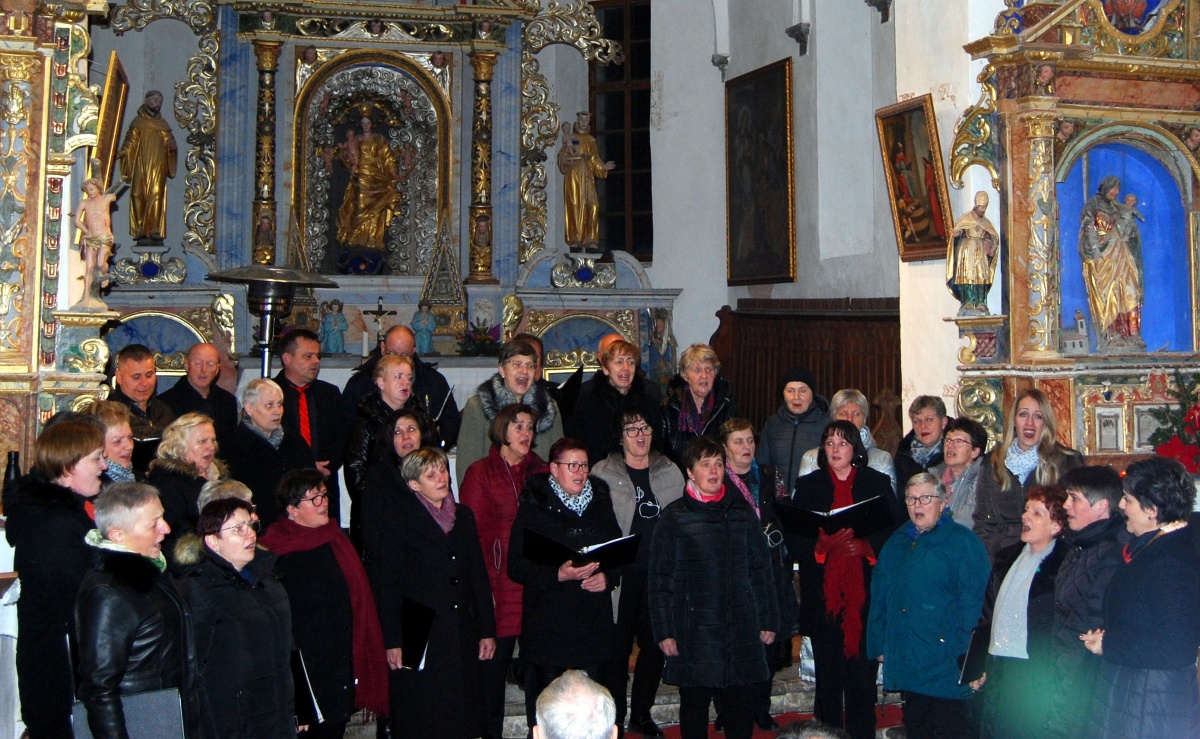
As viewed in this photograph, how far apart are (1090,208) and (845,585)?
3.55 meters

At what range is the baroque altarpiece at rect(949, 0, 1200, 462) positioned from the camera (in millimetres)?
7633

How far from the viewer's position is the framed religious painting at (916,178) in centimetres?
795

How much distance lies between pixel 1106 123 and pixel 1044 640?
422cm

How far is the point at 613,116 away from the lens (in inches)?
656

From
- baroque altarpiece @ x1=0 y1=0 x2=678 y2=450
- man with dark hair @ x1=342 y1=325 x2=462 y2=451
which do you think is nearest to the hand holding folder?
man with dark hair @ x1=342 y1=325 x2=462 y2=451

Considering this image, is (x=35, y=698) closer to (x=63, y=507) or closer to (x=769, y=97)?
(x=63, y=507)

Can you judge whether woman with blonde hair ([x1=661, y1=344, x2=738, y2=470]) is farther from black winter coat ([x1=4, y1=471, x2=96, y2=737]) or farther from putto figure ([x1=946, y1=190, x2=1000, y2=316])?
black winter coat ([x1=4, y1=471, x2=96, y2=737])

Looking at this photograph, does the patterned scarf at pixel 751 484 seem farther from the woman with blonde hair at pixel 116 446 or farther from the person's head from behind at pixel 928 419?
the woman with blonde hair at pixel 116 446

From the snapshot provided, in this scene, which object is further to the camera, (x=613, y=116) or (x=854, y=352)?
(x=613, y=116)

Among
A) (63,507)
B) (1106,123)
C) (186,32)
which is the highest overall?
(186,32)

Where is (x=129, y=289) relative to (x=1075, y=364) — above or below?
above

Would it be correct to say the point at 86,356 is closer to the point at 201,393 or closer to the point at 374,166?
the point at 201,393

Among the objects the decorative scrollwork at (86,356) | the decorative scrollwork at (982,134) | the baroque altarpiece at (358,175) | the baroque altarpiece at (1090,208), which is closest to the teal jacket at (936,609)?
the baroque altarpiece at (1090,208)

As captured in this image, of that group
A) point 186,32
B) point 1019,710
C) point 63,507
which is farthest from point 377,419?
point 186,32
